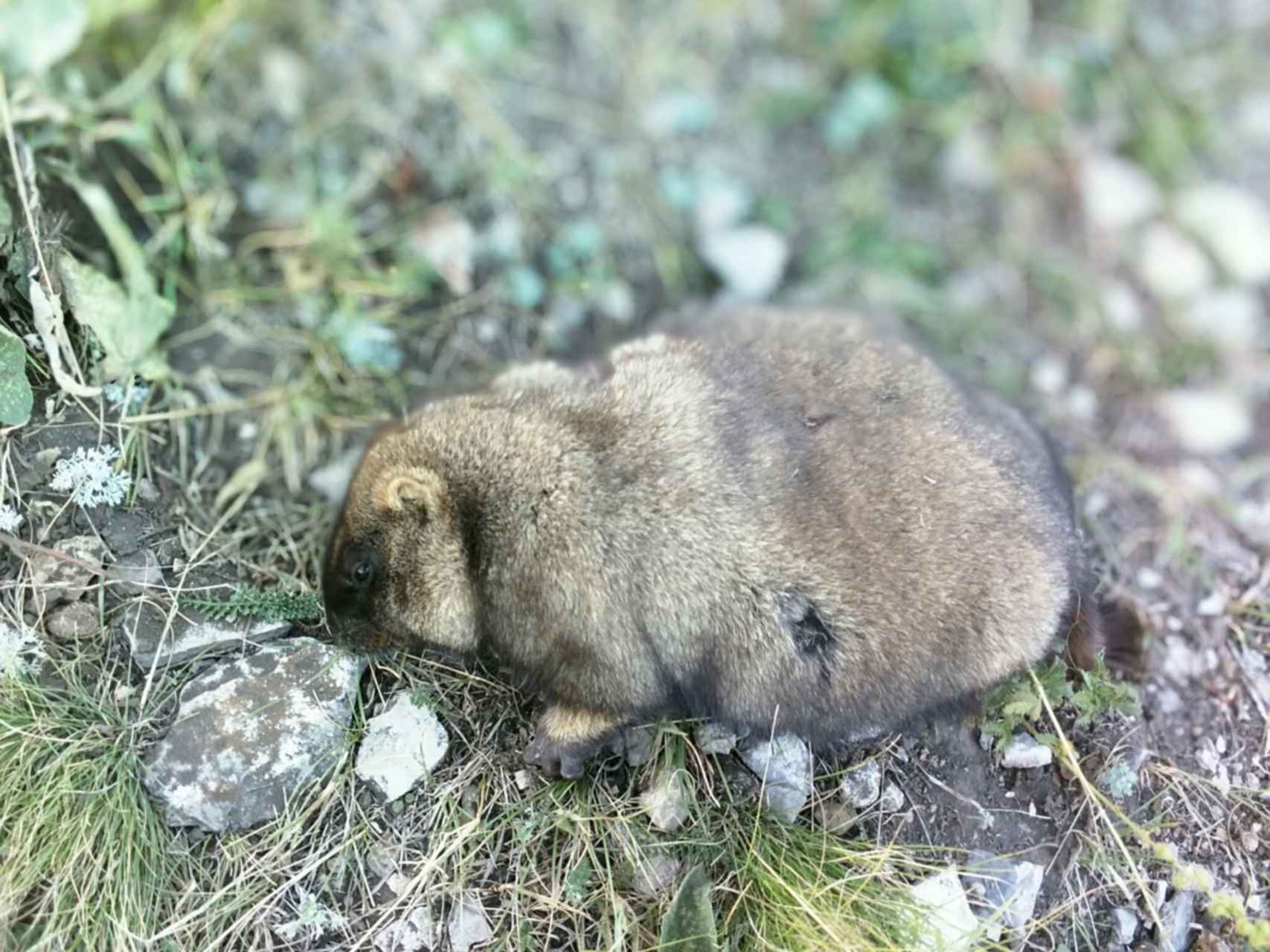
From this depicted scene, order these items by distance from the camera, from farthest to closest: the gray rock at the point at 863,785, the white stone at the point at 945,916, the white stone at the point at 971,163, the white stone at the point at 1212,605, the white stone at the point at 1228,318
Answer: the white stone at the point at 971,163, the white stone at the point at 1228,318, the white stone at the point at 1212,605, the gray rock at the point at 863,785, the white stone at the point at 945,916

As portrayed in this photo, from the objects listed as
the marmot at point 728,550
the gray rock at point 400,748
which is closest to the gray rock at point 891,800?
the marmot at point 728,550

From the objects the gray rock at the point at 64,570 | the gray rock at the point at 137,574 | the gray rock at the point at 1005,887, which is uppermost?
the gray rock at the point at 64,570

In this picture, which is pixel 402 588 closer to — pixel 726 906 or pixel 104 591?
pixel 104 591

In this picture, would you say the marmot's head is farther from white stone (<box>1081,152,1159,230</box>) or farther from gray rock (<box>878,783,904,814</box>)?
white stone (<box>1081,152,1159,230</box>)

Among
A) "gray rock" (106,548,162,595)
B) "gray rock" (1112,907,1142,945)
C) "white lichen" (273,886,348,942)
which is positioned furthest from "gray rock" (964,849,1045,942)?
"gray rock" (106,548,162,595)

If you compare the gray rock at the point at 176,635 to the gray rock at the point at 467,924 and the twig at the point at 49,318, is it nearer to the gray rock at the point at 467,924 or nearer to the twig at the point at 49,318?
the twig at the point at 49,318

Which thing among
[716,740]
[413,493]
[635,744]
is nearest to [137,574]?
[413,493]

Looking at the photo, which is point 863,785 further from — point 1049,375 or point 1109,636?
point 1049,375
